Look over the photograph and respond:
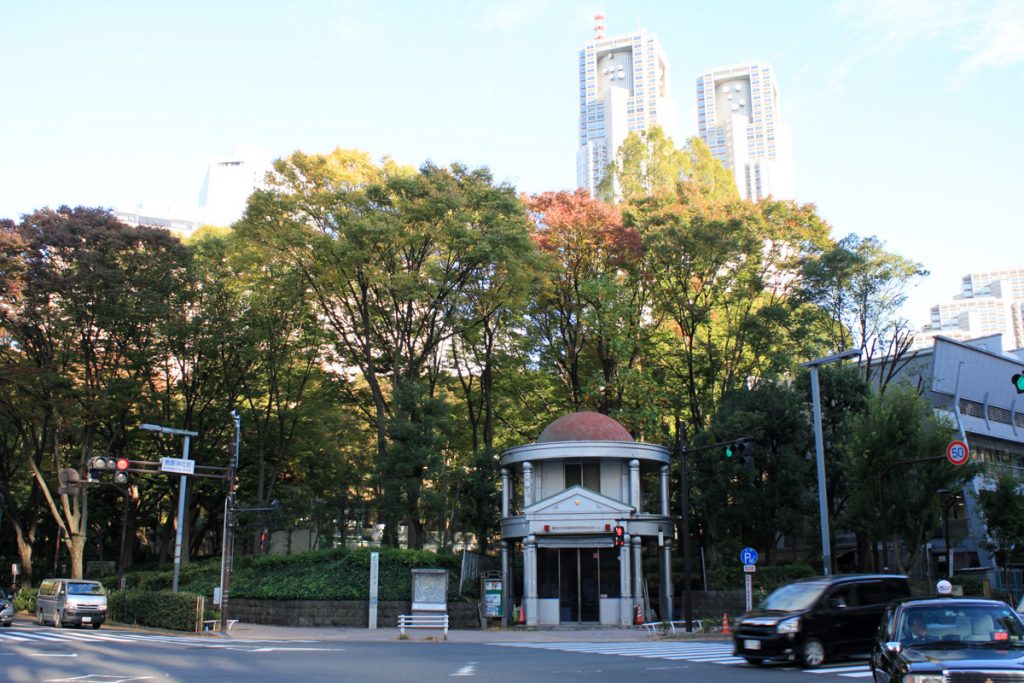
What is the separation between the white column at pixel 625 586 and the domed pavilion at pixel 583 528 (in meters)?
0.04

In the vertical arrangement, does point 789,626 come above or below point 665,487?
below

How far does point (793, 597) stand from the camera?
1697 centimetres

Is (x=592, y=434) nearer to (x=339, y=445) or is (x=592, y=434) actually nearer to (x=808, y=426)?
(x=808, y=426)

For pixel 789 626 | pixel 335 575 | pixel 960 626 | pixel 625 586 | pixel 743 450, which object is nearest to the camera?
pixel 960 626

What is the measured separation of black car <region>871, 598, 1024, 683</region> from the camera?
907 cm

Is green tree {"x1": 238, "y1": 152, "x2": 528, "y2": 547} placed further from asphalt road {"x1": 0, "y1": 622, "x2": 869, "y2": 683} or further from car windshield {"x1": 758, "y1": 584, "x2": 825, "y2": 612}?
car windshield {"x1": 758, "y1": 584, "x2": 825, "y2": 612}

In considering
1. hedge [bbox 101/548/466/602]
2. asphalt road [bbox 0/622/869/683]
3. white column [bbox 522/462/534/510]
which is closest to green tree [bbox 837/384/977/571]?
asphalt road [bbox 0/622/869/683]

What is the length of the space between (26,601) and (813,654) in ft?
122

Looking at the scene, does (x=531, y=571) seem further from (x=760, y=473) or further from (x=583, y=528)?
(x=760, y=473)

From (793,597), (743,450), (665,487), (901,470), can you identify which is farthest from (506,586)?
(793,597)

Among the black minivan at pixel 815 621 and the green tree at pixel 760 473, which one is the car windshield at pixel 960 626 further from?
the green tree at pixel 760 473

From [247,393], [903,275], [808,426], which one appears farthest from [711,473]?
[247,393]

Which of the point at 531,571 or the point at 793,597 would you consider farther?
the point at 531,571

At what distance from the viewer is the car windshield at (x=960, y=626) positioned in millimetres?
10320
